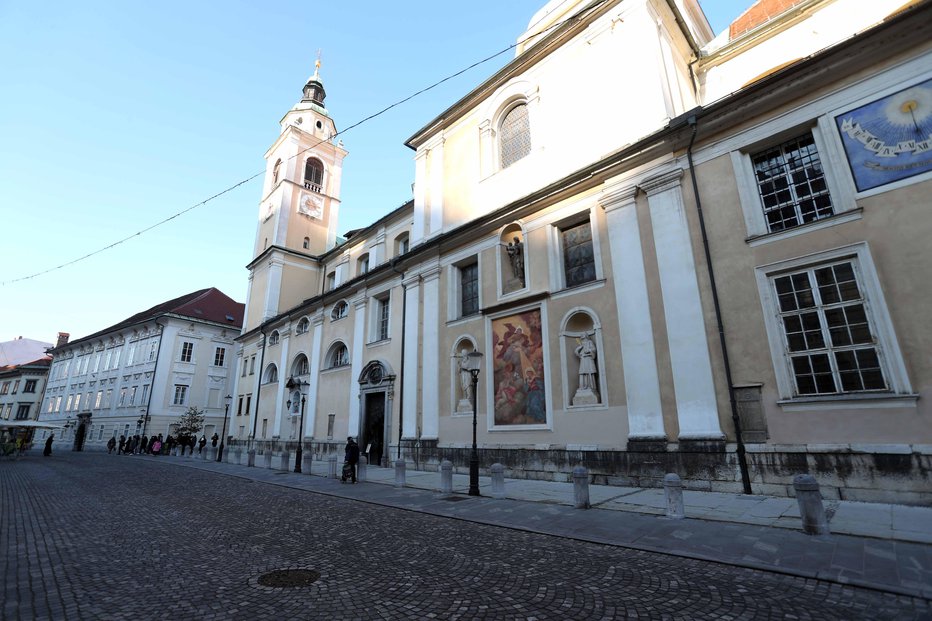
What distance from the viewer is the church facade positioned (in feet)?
28.9

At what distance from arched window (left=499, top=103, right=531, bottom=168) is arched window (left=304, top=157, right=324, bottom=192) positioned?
24.5 metres

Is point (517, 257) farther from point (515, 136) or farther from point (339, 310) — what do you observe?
point (339, 310)

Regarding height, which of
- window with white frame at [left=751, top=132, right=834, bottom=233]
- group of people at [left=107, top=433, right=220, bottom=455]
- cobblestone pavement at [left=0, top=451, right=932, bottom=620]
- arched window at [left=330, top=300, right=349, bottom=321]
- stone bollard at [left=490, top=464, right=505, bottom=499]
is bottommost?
cobblestone pavement at [left=0, top=451, right=932, bottom=620]

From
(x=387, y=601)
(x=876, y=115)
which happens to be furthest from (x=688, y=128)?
(x=387, y=601)

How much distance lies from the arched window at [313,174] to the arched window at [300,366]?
16.8 meters

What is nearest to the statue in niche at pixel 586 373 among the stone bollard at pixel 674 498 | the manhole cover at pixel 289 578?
the stone bollard at pixel 674 498

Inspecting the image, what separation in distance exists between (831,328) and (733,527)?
5194mm

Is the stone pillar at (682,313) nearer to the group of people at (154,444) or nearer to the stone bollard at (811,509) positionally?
the stone bollard at (811,509)

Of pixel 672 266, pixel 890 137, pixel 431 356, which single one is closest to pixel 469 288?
pixel 431 356

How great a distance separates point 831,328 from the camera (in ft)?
30.0

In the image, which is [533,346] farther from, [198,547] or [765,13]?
[765,13]

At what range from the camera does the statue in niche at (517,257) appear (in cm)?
1590

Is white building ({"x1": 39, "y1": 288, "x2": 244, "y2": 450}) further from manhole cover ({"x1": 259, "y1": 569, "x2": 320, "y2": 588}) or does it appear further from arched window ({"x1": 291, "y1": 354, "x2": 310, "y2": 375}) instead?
manhole cover ({"x1": 259, "y1": 569, "x2": 320, "y2": 588})

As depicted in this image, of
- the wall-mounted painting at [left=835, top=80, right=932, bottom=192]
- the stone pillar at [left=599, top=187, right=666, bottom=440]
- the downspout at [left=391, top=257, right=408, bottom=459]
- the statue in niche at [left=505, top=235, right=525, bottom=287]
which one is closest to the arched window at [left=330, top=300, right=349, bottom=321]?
the downspout at [left=391, top=257, right=408, bottom=459]
